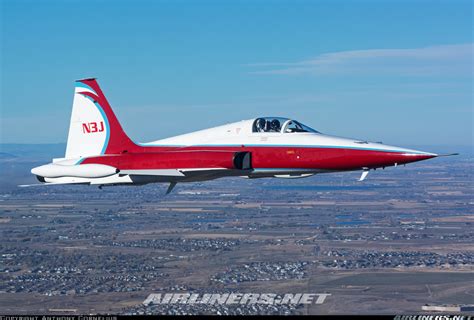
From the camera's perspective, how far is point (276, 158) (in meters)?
30.7

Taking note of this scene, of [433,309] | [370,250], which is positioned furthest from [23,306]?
[370,250]

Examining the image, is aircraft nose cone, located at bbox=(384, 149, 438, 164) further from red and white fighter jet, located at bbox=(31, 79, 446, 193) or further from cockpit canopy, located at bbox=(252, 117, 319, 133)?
cockpit canopy, located at bbox=(252, 117, 319, 133)

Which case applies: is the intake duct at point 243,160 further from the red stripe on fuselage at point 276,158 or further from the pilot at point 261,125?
the pilot at point 261,125

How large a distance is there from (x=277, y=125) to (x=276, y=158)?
1.54 meters

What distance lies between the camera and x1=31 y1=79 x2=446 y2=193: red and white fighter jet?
3012 cm

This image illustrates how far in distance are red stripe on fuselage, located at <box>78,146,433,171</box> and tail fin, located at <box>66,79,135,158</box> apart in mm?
3332

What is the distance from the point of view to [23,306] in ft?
237

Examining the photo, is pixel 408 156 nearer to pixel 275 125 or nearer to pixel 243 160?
pixel 275 125

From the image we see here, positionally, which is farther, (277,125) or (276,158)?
(277,125)

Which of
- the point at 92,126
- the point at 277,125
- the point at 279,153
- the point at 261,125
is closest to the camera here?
the point at 279,153

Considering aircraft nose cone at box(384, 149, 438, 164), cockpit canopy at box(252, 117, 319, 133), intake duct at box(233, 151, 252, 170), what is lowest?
intake duct at box(233, 151, 252, 170)

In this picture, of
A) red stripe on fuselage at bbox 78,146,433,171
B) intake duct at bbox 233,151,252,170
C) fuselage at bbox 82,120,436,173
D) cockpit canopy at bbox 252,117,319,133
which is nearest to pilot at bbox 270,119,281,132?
cockpit canopy at bbox 252,117,319,133

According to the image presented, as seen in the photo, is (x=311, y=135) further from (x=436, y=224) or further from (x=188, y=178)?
(x=436, y=224)

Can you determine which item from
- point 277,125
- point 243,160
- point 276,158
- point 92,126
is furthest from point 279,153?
point 92,126
